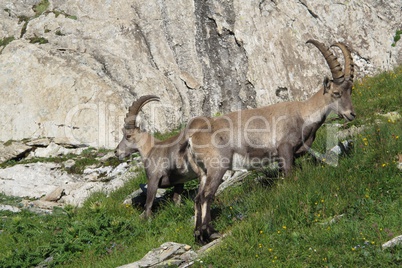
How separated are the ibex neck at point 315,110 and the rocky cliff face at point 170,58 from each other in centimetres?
766

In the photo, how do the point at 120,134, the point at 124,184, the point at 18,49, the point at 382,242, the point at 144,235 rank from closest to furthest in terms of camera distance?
1. the point at 382,242
2. the point at 144,235
3. the point at 124,184
4. the point at 120,134
5. the point at 18,49

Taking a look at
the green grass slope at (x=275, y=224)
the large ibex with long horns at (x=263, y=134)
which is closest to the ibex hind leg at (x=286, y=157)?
the large ibex with long horns at (x=263, y=134)

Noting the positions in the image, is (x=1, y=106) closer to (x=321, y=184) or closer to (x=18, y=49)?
(x=18, y=49)

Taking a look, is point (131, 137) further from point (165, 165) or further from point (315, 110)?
point (315, 110)

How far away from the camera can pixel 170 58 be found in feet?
63.8

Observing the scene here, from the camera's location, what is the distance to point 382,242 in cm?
714

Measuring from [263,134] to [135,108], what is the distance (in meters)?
3.85

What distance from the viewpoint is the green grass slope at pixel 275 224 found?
24.2ft

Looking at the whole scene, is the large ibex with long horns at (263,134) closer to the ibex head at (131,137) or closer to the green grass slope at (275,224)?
the green grass slope at (275,224)

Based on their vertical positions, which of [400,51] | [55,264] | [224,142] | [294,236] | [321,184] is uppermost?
[400,51]

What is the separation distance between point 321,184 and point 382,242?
→ 6.61 ft

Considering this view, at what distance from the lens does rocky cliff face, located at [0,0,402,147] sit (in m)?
18.3

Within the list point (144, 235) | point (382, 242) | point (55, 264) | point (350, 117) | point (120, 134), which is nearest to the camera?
point (382, 242)

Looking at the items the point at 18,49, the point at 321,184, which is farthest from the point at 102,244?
the point at 18,49
